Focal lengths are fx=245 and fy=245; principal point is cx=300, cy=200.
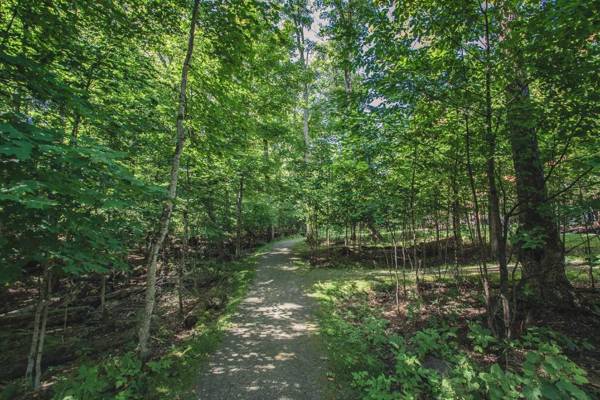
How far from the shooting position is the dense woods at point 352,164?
279 cm

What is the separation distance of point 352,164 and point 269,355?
4.66m

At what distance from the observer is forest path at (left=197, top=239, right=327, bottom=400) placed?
4.02m

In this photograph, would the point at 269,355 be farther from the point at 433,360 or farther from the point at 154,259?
the point at 433,360

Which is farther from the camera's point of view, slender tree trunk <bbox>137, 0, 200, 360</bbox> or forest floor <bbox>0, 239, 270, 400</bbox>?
slender tree trunk <bbox>137, 0, 200, 360</bbox>

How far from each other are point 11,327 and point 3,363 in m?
2.49

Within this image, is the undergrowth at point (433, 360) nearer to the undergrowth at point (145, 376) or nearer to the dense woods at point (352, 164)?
the dense woods at point (352, 164)

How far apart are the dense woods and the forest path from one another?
1.77 feet

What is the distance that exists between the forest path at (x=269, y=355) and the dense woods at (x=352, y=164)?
0.54 metres

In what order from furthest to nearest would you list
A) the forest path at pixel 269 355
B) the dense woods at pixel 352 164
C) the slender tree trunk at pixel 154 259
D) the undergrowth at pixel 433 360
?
the slender tree trunk at pixel 154 259 → the forest path at pixel 269 355 → the dense woods at pixel 352 164 → the undergrowth at pixel 433 360

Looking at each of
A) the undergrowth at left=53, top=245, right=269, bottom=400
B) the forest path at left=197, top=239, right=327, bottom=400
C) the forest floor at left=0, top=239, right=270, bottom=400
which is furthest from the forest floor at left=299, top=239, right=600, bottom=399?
the forest floor at left=0, top=239, right=270, bottom=400

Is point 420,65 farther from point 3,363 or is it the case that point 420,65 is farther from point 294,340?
point 3,363

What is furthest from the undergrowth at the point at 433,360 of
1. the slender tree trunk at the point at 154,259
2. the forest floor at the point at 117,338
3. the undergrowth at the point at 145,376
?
the slender tree trunk at the point at 154,259

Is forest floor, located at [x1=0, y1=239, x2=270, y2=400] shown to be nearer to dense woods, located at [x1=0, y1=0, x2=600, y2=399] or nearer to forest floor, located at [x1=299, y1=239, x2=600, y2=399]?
dense woods, located at [x1=0, y1=0, x2=600, y2=399]

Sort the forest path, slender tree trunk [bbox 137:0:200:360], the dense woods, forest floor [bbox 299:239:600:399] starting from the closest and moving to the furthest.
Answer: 1. the dense woods
2. forest floor [bbox 299:239:600:399]
3. the forest path
4. slender tree trunk [bbox 137:0:200:360]
